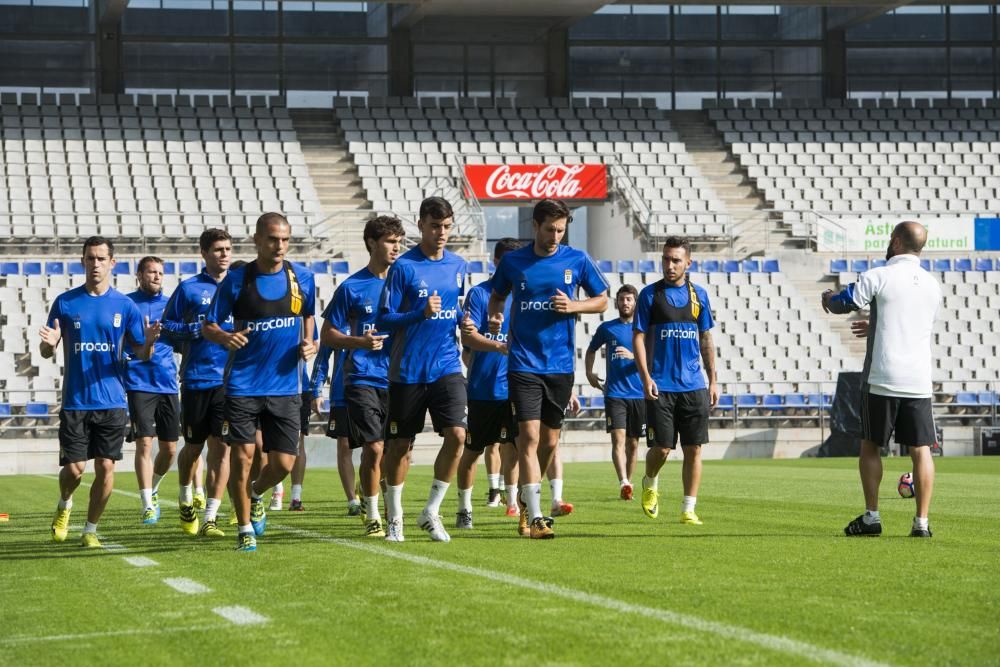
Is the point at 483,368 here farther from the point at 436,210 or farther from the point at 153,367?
the point at 153,367

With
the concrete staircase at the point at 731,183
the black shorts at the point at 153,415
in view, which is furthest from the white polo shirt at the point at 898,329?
the concrete staircase at the point at 731,183

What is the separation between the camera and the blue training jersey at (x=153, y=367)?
38.8 feet

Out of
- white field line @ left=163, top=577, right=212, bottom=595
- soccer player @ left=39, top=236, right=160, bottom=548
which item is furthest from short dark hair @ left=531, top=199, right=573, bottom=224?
white field line @ left=163, top=577, right=212, bottom=595

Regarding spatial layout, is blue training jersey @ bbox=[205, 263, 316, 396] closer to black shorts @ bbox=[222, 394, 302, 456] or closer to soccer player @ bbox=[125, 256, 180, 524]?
black shorts @ bbox=[222, 394, 302, 456]

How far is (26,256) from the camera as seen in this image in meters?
30.3

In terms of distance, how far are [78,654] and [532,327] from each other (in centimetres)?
468

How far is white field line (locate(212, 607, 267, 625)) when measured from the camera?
19.0 ft

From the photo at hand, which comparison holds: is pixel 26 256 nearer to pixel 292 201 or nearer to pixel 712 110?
pixel 292 201

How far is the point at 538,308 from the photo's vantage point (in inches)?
373

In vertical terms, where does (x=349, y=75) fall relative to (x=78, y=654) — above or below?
above

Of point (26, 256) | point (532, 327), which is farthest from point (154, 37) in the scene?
point (532, 327)

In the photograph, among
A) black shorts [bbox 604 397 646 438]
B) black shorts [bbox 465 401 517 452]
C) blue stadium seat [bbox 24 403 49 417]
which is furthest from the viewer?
blue stadium seat [bbox 24 403 49 417]

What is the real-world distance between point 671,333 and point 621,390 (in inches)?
146

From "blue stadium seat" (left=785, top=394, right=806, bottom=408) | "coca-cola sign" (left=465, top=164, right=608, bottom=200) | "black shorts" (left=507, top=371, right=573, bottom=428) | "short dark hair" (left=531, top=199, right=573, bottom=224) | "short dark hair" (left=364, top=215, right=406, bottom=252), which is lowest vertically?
"blue stadium seat" (left=785, top=394, right=806, bottom=408)
